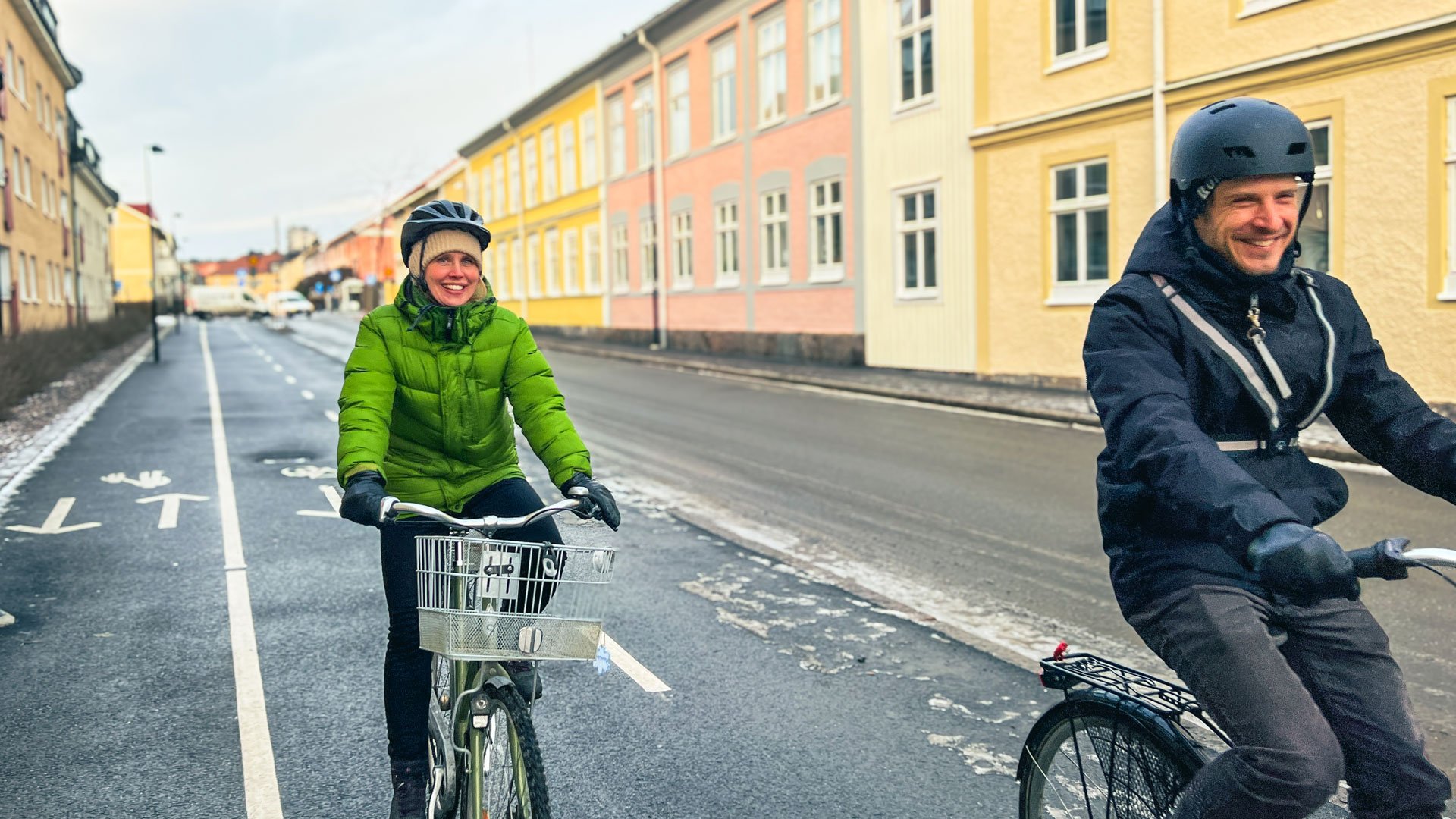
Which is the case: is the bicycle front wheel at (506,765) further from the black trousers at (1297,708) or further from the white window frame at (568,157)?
the white window frame at (568,157)

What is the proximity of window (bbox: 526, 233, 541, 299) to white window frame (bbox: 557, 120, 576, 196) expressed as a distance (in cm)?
431

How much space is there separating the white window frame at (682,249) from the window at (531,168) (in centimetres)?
1507

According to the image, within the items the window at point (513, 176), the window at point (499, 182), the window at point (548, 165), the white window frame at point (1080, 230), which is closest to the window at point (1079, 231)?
the white window frame at point (1080, 230)

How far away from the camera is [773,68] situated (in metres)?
27.5

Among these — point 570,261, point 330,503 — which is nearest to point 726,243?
point 570,261

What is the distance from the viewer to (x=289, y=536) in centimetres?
861

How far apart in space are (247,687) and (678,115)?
29423 mm

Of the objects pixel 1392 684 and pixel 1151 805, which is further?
pixel 1151 805

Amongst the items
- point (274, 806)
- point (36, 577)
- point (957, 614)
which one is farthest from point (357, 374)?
point (36, 577)

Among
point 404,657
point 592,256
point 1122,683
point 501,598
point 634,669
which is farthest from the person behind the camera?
point 592,256

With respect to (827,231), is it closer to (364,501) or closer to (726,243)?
(726,243)

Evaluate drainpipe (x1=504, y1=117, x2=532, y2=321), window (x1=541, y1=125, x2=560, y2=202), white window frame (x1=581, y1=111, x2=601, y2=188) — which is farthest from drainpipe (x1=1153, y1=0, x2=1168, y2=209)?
drainpipe (x1=504, y1=117, x2=532, y2=321)

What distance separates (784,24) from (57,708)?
24019 millimetres

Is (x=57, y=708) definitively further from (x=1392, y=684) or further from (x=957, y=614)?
(x=1392, y=684)
